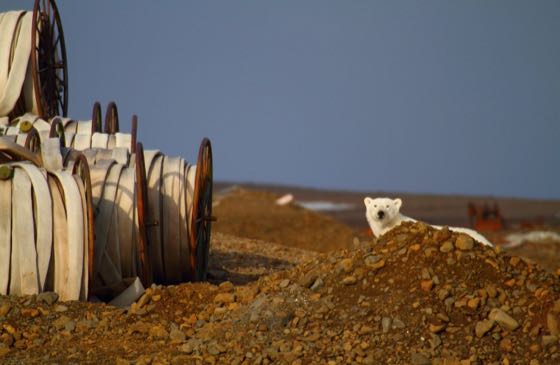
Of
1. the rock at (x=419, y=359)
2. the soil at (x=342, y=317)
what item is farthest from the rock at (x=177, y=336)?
the rock at (x=419, y=359)

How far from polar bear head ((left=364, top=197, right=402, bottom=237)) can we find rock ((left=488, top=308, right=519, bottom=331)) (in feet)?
12.7

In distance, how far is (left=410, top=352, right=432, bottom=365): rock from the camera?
287 inches

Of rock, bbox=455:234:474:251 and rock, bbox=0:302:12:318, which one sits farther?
rock, bbox=0:302:12:318

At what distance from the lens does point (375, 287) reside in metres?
8.09

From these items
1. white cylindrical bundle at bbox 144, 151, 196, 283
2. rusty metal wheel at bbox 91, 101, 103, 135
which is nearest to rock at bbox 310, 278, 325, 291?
white cylindrical bundle at bbox 144, 151, 196, 283

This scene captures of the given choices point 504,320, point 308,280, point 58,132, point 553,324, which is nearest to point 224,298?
point 308,280

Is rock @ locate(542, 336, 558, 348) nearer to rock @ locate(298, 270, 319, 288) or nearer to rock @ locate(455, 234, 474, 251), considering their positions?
rock @ locate(455, 234, 474, 251)

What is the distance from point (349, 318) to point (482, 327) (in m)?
0.96

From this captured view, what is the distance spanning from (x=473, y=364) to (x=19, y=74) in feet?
28.7

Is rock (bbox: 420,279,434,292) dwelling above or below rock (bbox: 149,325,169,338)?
above

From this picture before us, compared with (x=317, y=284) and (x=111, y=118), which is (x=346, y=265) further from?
(x=111, y=118)

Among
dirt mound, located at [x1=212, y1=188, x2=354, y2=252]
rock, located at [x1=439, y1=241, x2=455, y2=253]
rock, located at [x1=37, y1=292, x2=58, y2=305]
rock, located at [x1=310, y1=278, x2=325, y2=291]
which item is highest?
rock, located at [x1=439, y1=241, x2=455, y2=253]

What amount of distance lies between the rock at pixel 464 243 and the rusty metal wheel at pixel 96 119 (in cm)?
588

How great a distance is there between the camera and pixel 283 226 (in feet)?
72.9
